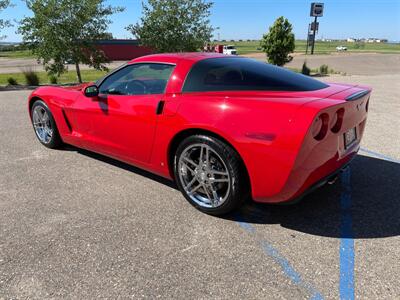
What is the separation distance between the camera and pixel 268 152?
2.67 metres

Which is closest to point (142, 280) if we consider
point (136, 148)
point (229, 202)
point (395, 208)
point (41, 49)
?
point (229, 202)

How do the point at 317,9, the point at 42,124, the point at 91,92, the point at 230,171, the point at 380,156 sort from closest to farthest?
the point at 230,171 → the point at 91,92 → the point at 380,156 → the point at 42,124 → the point at 317,9

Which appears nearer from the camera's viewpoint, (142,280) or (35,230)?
(142,280)

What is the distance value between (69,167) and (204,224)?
229 centimetres

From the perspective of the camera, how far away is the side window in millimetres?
3561

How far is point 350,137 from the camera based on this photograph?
315cm

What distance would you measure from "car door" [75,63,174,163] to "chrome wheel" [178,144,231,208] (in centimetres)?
48

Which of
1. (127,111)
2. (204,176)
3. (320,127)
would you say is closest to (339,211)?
(320,127)

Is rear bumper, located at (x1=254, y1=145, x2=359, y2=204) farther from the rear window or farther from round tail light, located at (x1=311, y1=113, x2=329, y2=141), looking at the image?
the rear window

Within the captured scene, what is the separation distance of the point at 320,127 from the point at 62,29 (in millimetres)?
14832

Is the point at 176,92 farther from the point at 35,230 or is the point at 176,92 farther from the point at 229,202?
the point at 35,230

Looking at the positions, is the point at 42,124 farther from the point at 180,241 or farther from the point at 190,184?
the point at 180,241

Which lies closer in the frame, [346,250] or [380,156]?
[346,250]

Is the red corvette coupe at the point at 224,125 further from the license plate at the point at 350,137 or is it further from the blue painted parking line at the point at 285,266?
the blue painted parking line at the point at 285,266
